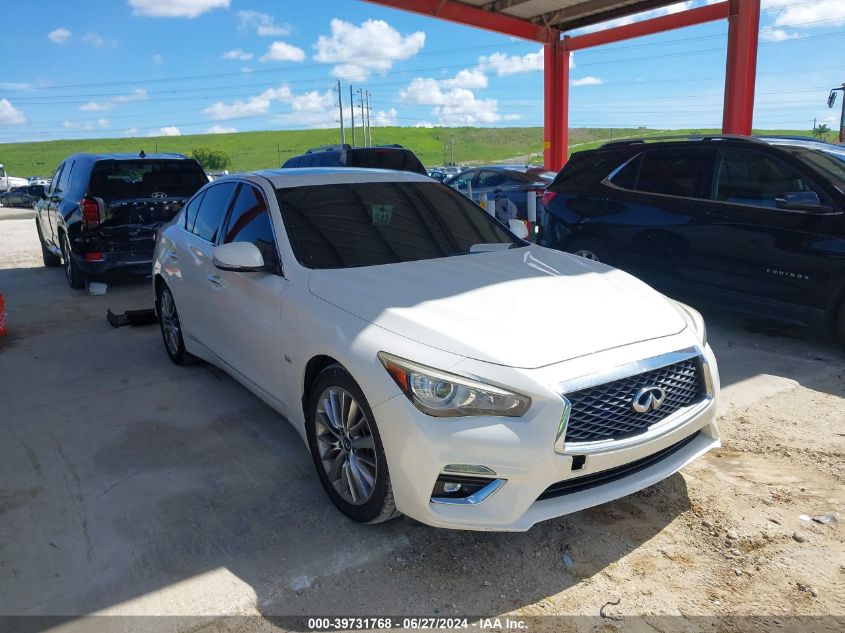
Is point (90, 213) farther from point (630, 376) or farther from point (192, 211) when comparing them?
point (630, 376)

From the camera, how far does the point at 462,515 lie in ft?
8.55

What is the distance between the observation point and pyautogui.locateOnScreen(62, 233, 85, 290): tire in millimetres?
8969

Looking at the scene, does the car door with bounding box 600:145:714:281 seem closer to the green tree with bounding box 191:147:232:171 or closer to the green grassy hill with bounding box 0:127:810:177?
the green tree with bounding box 191:147:232:171

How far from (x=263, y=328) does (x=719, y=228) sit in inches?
167

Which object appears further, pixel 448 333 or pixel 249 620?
pixel 448 333

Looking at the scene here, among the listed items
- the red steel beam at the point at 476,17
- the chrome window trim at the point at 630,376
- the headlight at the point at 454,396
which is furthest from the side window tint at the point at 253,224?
the red steel beam at the point at 476,17

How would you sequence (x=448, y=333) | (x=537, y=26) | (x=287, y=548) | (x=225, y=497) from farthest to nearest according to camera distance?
(x=537, y=26) → (x=225, y=497) → (x=287, y=548) → (x=448, y=333)

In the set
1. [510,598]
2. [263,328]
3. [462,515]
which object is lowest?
[510,598]

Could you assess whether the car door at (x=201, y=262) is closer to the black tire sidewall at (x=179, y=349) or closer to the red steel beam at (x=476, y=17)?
the black tire sidewall at (x=179, y=349)

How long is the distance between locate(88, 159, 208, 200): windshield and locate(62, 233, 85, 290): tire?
3.10 ft

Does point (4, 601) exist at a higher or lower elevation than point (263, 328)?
lower

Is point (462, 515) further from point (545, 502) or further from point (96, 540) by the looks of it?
point (96, 540)

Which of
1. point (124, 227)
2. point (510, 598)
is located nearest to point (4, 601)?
point (510, 598)

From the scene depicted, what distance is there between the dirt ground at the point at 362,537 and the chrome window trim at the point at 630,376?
548 mm
